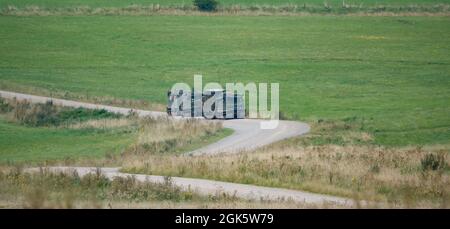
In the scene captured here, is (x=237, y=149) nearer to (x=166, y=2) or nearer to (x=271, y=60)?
(x=271, y=60)

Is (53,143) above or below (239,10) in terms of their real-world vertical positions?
below

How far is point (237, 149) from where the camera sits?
40.9 m

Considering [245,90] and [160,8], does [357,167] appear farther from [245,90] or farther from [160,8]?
[160,8]

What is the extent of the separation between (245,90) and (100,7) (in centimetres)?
4513

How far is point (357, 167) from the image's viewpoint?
31.6m

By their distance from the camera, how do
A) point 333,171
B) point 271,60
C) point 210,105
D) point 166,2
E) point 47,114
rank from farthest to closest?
point 166,2 → point 271,60 → point 210,105 → point 47,114 → point 333,171

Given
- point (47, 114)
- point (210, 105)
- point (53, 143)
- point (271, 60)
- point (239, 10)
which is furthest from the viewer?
point (239, 10)

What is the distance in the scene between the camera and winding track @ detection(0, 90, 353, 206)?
2581 centimetres

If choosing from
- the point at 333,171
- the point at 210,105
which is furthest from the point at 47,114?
the point at 333,171

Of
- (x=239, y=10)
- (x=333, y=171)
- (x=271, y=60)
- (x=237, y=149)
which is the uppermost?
(x=333, y=171)

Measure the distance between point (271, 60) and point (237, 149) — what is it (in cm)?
4181

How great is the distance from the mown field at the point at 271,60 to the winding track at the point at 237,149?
4211 millimetres

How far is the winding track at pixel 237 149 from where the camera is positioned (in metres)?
25.8

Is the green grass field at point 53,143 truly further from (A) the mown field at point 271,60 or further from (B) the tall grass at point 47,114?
(A) the mown field at point 271,60
